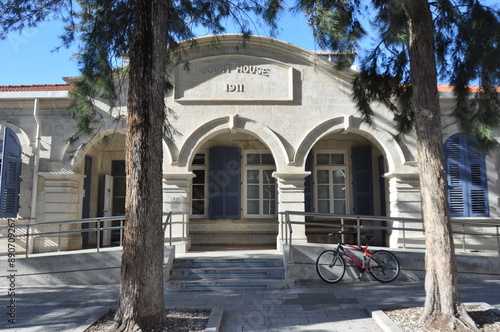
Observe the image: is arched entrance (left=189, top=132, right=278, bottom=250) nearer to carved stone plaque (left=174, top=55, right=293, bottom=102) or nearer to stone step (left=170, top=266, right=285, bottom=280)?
carved stone plaque (left=174, top=55, right=293, bottom=102)

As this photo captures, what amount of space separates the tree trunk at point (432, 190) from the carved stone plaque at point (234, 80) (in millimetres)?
4908

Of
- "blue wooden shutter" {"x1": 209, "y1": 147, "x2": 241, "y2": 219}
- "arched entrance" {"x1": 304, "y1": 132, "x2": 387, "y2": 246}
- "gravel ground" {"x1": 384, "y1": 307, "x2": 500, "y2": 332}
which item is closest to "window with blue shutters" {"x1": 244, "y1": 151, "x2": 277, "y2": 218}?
"blue wooden shutter" {"x1": 209, "y1": 147, "x2": 241, "y2": 219}

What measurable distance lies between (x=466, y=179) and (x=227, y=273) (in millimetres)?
6576

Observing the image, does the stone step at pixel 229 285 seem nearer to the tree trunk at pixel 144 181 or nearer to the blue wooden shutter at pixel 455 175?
the tree trunk at pixel 144 181

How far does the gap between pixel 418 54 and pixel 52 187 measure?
8.88 m

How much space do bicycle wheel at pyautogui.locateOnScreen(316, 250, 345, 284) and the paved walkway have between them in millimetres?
184

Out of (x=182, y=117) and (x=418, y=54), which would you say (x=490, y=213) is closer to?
(x=418, y=54)

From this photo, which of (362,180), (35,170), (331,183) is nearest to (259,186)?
(331,183)

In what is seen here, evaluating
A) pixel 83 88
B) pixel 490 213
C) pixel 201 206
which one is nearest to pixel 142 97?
pixel 83 88

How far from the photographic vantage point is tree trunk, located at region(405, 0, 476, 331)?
4.67 m

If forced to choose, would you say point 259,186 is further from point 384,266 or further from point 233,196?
point 384,266

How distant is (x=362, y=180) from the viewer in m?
11.4

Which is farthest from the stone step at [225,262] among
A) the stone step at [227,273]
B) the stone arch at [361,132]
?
the stone arch at [361,132]

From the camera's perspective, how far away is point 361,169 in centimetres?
1144
